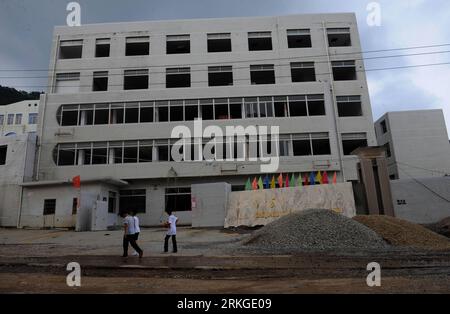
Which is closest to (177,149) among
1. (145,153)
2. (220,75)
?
(145,153)

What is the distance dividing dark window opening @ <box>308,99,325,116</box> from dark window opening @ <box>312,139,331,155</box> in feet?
9.33

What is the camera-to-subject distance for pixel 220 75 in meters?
30.7

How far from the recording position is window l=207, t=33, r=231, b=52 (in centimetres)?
3108

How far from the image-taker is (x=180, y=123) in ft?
89.6

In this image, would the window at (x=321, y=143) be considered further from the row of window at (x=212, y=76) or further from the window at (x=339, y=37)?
the window at (x=339, y=37)

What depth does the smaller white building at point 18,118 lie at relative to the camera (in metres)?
57.4

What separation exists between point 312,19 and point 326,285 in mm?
30959

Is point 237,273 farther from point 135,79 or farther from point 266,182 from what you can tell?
point 135,79

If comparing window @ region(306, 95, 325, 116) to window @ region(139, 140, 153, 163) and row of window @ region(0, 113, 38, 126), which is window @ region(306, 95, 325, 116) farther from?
row of window @ region(0, 113, 38, 126)

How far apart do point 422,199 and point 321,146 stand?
10.5m

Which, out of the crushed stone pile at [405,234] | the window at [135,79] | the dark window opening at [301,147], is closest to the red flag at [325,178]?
the dark window opening at [301,147]

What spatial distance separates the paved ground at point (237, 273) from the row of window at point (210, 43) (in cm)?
2566

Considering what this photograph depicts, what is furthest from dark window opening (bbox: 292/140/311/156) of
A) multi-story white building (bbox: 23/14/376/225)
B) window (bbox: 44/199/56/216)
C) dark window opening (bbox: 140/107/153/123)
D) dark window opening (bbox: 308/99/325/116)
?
window (bbox: 44/199/56/216)

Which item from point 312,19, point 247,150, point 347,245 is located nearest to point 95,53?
point 247,150
